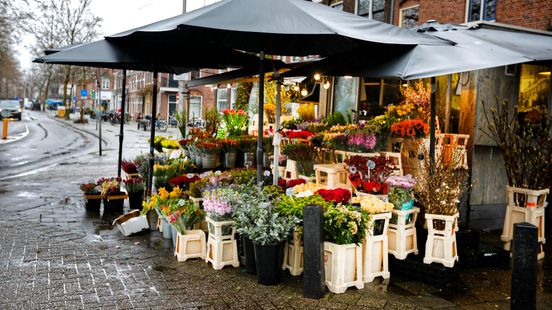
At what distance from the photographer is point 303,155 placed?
301 inches

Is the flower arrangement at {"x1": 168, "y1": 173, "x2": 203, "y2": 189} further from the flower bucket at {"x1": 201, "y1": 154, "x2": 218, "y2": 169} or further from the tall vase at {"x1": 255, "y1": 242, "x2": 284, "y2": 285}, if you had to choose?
the tall vase at {"x1": 255, "y1": 242, "x2": 284, "y2": 285}

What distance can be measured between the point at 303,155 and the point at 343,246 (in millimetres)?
2882

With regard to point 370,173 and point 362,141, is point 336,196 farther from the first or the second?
point 362,141

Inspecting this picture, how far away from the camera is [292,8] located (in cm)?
524

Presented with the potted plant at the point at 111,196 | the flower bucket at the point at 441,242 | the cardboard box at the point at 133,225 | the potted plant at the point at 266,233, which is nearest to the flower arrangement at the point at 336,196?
the potted plant at the point at 266,233

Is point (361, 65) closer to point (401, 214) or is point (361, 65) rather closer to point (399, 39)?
point (399, 39)

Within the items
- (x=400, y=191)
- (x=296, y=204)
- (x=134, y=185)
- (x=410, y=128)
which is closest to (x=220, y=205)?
(x=296, y=204)

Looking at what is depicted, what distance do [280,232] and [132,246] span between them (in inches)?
99.6

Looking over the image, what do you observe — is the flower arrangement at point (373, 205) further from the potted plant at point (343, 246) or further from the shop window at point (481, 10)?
the shop window at point (481, 10)

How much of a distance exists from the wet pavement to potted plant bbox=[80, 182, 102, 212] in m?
1.13

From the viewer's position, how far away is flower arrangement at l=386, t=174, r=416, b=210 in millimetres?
5602

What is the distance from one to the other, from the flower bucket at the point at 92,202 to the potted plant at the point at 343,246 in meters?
5.19

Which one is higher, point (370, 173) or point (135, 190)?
point (370, 173)

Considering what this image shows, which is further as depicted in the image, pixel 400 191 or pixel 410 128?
pixel 410 128
